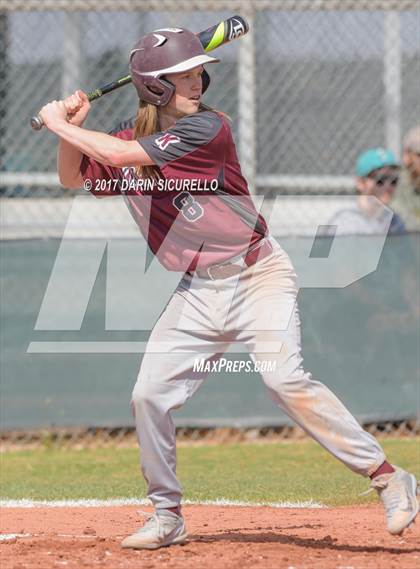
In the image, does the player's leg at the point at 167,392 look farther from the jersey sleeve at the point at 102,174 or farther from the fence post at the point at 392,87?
the fence post at the point at 392,87

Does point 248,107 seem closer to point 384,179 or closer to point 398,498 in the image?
point 384,179

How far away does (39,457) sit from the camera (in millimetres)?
8430

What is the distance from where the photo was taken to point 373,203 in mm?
9102

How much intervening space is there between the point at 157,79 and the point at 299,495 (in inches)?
120

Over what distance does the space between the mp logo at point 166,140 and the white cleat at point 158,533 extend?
1532 millimetres

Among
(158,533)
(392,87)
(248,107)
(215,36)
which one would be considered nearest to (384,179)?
(248,107)

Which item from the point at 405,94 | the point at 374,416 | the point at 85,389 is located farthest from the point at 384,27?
the point at 85,389

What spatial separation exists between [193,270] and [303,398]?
0.74 metres

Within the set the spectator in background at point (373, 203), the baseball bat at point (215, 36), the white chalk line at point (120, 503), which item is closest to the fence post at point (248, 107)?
the spectator in background at point (373, 203)

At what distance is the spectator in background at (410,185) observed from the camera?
30.8 ft

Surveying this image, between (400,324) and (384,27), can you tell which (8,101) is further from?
(400,324)

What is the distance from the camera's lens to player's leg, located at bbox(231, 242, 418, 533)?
15.9ft

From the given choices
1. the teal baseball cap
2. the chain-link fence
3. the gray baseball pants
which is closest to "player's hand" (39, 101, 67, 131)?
the gray baseball pants

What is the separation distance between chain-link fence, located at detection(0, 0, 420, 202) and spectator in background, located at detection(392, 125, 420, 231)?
0.55 meters
